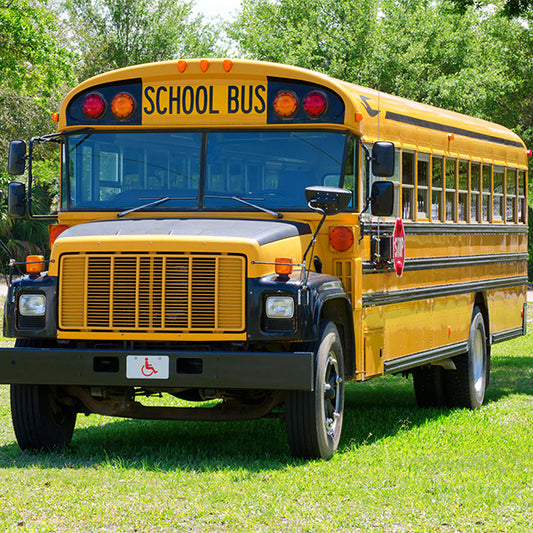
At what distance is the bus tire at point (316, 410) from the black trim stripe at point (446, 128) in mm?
2220

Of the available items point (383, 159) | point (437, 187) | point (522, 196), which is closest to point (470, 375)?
point (437, 187)

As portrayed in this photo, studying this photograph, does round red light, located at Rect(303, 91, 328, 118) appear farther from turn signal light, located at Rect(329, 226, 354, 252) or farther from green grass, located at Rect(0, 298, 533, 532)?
green grass, located at Rect(0, 298, 533, 532)

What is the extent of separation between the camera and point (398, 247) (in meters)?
8.91

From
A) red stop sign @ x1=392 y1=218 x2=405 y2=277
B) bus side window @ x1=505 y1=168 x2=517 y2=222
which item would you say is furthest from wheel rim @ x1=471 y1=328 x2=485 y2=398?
red stop sign @ x1=392 y1=218 x2=405 y2=277

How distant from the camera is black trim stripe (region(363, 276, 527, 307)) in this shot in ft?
27.8

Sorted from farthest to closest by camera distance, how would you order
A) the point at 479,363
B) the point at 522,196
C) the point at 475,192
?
the point at 522,196
the point at 479,363
the point at 475,192

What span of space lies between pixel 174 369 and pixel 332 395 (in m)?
1.16


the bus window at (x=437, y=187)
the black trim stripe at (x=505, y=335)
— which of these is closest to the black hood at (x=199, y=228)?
the bus window at (x=437, y=187)

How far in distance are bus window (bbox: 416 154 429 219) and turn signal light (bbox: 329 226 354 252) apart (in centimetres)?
177

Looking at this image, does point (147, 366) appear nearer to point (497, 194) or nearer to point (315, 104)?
point (315, 104)

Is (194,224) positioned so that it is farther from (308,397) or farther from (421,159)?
(421,159)

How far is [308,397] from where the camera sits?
→ 7.16m

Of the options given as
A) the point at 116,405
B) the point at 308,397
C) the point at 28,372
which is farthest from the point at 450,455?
the point at 28,372

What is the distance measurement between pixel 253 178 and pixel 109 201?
41.5 inches
